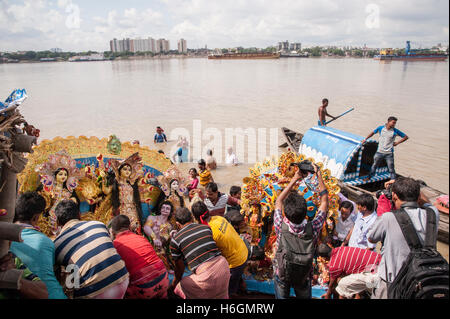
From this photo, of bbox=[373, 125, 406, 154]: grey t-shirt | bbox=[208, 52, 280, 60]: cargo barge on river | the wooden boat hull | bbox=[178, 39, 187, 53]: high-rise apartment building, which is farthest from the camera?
bbox=[178, 39, 187, 53]: high-rise apartment building

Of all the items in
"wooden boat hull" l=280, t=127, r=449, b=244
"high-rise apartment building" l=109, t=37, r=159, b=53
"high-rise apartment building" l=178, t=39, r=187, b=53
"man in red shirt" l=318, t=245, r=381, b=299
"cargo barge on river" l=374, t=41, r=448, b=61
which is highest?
"high-rise apartment building" l=178, t=39, r=187, b=53

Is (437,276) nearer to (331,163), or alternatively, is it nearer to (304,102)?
(331,163)

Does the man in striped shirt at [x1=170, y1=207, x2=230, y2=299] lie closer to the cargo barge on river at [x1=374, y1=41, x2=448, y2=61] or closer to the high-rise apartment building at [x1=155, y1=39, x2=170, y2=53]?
the cargo barge on river at [x1=374, y1=41, x2=448, y2=61]

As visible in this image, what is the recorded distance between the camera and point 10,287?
179 centimetres

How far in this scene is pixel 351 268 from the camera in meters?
2.97

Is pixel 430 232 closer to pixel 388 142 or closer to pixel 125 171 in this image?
pixel 125 171

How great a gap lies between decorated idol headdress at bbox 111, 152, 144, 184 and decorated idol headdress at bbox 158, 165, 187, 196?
0.29m

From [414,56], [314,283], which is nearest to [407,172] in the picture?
[314,283]

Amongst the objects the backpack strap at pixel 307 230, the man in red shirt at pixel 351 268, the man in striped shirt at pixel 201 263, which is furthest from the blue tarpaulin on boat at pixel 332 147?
the man in striped shirt at pixel 201 263

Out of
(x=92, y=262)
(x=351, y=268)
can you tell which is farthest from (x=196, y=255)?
(x=351, y=268)

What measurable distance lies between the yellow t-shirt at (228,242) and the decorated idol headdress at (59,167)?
196 centimetres

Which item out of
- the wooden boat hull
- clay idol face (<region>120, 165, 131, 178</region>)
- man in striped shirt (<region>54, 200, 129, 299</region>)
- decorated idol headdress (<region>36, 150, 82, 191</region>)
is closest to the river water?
the wooden boat hull

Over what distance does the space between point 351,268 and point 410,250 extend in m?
0.83

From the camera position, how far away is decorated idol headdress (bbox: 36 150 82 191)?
3602mm
